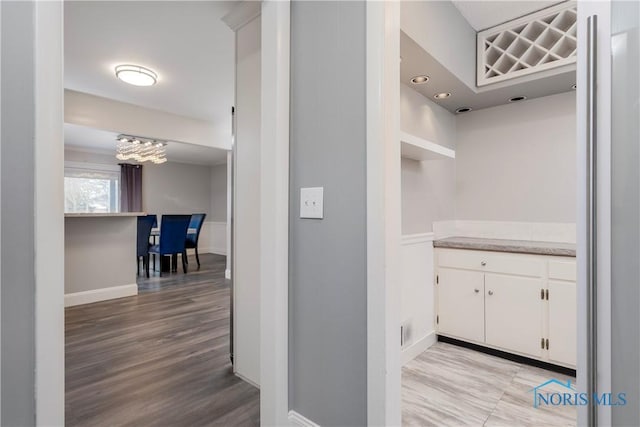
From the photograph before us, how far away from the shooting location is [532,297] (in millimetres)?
2156

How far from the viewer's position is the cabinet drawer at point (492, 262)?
85.1 inches

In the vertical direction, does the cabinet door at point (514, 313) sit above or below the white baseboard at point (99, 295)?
above

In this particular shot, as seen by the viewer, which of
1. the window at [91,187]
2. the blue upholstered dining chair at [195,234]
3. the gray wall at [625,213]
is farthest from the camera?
the window at [91,187]

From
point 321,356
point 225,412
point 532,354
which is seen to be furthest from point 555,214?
point 225,412

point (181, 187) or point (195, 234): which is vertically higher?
point (181, 187)

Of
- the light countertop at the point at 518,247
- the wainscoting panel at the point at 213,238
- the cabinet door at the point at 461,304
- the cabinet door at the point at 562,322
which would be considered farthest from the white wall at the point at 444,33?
the wainscoting panel at the point at 213,238

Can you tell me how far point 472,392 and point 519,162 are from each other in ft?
6.32

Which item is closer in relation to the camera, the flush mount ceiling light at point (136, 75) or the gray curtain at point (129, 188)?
the flush mount ceiling light at point (136, 75)

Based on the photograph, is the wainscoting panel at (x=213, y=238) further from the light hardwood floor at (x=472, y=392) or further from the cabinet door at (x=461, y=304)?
the light hardwood floor at (x=472, y=392)

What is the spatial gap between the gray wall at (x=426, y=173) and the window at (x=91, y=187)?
22.6ft

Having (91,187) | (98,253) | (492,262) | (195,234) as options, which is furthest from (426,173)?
(91,187)

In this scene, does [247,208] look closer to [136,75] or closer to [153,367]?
[153,367]

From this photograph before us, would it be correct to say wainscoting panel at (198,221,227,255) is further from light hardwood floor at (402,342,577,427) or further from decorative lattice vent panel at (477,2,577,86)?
decorative lattice vent panel at (477,2,577,86)

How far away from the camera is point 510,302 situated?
7.36ft
